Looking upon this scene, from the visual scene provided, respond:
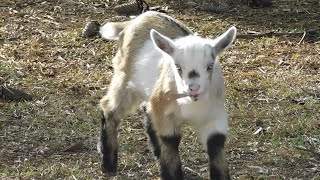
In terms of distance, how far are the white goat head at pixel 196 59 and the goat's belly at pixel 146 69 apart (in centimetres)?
57

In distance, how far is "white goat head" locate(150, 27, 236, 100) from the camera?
201 inches

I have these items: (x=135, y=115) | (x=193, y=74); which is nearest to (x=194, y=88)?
(x=193, y=74)

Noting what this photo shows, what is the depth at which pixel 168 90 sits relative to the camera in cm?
556

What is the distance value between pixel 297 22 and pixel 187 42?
6108mm

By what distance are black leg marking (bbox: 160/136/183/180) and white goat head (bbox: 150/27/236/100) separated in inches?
21.4

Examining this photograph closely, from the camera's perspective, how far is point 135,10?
11727 millimetres

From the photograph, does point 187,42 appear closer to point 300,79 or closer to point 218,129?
point 218,129

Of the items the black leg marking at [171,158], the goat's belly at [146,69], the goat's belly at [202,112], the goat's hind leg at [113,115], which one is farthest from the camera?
the goat's hind leg at [113,115]

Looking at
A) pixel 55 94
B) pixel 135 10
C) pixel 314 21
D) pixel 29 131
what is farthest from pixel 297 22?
pixel 29 131

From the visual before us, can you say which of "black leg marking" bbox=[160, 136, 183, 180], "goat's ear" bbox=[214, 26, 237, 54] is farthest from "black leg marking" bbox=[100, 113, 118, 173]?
"goat's ear" bbox=[214, 26, 237, 54]

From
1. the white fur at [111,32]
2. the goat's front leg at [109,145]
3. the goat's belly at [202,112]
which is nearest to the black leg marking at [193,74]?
the goat's belly at [202,112]

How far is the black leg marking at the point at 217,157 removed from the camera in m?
5.50

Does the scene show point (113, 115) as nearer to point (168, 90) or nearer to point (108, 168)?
point (108, 168)

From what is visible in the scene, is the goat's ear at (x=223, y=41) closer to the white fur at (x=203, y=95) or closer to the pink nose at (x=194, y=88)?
the white fur at (x=203, y=95)
